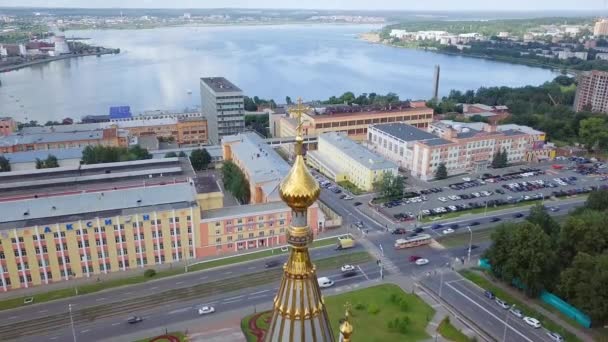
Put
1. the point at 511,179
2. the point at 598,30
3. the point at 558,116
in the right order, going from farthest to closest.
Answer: the point at 598,30 < the point at 558,116 < the point at 511,179

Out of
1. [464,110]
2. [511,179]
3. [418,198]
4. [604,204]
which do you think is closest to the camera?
[604,204]

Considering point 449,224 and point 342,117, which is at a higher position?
point 342,117

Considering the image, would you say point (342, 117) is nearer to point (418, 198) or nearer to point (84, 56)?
point (418, 198)

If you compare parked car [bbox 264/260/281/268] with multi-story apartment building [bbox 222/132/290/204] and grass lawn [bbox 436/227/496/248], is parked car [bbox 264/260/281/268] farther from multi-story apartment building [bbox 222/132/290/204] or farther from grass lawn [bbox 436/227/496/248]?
grass lawn [bbox 436/227/496/248]

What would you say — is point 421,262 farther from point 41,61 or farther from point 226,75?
point 41,61

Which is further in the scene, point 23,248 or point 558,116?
point 558,116

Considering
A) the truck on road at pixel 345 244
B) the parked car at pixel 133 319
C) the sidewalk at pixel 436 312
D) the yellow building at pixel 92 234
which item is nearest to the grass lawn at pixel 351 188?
the truck on road at pixel 345 244

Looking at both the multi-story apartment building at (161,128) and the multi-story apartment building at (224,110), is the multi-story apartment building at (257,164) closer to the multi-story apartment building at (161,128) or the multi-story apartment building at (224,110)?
the multi-story apartment building at (224,110)

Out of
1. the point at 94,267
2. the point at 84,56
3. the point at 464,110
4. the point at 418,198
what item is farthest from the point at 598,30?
the point at 94,267
